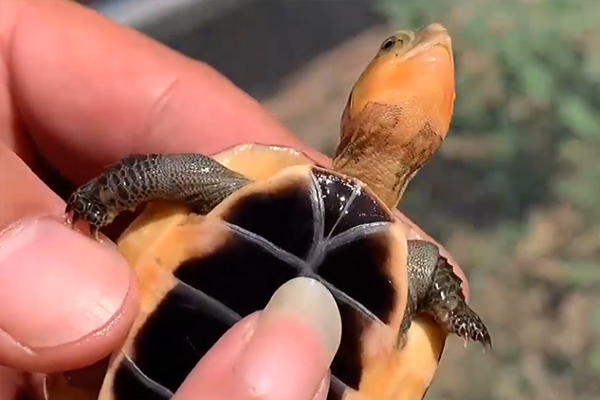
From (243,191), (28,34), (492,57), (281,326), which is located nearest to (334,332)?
(281,326)

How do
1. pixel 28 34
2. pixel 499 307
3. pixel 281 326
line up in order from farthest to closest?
pixel 499 307
pixel 28 34
pixel 281 326

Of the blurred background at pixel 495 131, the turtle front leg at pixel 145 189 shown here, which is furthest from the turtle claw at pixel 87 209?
the blurred background at pixel 495 131

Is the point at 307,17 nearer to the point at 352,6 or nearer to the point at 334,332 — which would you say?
the point at 352,6

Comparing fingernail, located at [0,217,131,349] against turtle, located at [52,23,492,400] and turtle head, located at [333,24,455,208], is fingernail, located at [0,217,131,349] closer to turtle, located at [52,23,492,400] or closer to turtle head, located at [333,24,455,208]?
turtle, located at [52,23,492,400]

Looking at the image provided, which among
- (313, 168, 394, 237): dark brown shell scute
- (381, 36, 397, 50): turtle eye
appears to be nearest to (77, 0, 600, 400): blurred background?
(381, 36, 397, 50): turtle eye

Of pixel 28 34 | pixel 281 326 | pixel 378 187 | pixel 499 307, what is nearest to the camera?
pixel 281 326

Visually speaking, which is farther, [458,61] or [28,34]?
[458,61]
